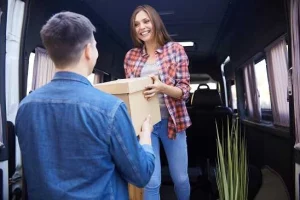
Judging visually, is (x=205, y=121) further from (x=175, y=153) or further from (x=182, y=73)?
(x=182, y=73)

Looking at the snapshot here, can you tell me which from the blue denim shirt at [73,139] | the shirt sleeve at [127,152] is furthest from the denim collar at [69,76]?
the shirt sleeve at [127,152]

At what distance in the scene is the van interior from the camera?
186 cm

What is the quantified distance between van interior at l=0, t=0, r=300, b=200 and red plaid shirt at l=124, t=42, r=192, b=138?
0.67m

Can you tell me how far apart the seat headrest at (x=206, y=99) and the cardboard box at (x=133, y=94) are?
2165 mm

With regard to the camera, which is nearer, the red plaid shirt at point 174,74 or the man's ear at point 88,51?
the man's ear at point 88,51

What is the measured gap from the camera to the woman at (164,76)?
5.49 ft

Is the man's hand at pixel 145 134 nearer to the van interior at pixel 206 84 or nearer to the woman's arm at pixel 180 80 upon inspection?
the woman's arm at pixel 180 80

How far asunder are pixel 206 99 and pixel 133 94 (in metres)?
2.37

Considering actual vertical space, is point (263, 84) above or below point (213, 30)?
below

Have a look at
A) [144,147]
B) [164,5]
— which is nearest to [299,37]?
[144,147]

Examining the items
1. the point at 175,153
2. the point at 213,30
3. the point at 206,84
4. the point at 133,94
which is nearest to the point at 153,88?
the point at 133,94

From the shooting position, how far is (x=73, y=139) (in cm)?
86

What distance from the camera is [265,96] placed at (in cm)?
347

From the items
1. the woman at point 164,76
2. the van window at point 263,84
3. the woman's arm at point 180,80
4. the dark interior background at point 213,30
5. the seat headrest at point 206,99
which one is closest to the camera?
the woman's arm at point 180,80
